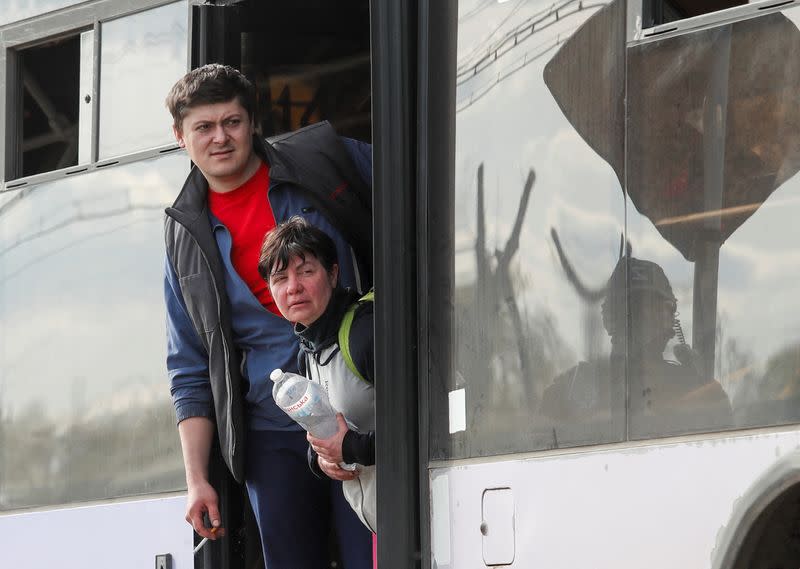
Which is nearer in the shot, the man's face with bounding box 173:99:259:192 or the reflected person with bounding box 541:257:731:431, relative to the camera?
the reflected person with bounding box 541:257:731:431

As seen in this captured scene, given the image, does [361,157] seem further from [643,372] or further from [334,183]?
[643,372]

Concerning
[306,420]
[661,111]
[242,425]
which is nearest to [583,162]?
[661,111]

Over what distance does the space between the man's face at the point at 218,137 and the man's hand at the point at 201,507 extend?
823 mm

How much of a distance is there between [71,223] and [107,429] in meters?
0.64

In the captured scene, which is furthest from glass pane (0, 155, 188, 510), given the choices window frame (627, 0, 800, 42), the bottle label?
window frame (627, 0, 800, 42)

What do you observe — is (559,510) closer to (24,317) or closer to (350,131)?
(24,317)

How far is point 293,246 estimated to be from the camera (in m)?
4.16

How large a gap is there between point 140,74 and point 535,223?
169cm

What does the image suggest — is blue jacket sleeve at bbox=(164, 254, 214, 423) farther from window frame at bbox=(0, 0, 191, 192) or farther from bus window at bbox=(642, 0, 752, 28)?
bus window at bbox=(642, 0, 752, 28)

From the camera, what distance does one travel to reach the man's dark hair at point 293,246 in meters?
4.16

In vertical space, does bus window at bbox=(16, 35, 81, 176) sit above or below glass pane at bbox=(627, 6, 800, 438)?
Answer: above

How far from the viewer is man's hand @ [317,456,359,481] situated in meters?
4.09

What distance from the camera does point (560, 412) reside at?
11.8 feet

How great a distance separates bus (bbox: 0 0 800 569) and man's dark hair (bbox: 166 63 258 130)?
10.5 inches
